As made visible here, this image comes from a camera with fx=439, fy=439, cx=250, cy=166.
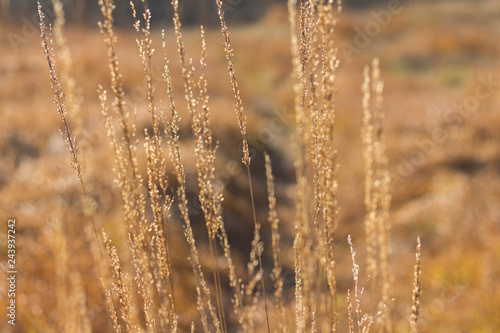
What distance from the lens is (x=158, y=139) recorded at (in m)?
1.40

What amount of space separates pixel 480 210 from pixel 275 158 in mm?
3832

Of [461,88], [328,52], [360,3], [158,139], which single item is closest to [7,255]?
[158,139]

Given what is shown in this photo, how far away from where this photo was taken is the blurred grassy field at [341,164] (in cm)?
385

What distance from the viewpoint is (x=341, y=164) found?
7.73m

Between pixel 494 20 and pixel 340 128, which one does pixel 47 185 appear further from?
pixel 494 20

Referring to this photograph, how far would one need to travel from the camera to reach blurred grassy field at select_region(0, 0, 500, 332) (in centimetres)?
385

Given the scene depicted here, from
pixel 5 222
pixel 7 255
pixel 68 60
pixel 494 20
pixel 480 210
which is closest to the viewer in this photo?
pixel 68 60

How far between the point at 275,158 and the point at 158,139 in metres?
7.00

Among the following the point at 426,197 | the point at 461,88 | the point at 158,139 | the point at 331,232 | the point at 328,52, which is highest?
the point at 328,52

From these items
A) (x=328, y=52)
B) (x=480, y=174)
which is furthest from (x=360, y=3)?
(x=328, y=52)

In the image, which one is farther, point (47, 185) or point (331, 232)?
point (47, 185)

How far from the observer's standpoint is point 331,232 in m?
1.49

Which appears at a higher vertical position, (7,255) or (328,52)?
(328,52)

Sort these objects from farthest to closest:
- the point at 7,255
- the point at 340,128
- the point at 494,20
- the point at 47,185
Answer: the point at 494,20 < the point at 340,128 < the point at 47,185 < the point at 7,255
